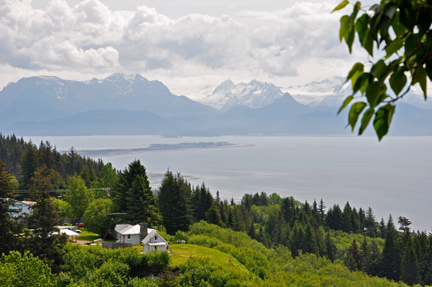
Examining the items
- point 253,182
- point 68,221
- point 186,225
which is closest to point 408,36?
point 186,225

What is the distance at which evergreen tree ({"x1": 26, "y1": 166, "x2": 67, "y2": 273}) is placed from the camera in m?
25.3

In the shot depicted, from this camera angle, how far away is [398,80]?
1.63 m

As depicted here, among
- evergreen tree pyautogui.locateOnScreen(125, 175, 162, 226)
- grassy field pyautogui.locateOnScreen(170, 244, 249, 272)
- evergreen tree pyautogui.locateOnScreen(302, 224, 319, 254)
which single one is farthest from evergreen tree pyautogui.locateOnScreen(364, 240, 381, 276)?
evergreen tree pyautogui.locateOnScreen(125, 175, 162, 226)

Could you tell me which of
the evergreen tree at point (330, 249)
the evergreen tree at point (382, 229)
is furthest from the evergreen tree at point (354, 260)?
the evergreen tree at point (382, 229)

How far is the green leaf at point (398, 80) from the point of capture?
161 cm

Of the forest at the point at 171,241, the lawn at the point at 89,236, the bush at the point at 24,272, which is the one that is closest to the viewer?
the bush at the point at 24,272

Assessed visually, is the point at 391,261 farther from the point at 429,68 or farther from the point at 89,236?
the point at 429,68

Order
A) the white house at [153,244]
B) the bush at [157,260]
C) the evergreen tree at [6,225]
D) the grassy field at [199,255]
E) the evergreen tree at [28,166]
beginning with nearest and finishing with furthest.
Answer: the evergreen tree at [6,225]
the bush at [157,260]
the grassy field at [199,255]
the white house at [153,244]
the evergreen tree at [28,166]

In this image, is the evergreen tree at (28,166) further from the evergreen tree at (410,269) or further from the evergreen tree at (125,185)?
the evergreen tree at (410,269)

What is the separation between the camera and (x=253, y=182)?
144750mm

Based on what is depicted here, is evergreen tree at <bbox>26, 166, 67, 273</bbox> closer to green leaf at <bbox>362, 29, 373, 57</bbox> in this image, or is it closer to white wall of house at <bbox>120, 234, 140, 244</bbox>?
white wall of house at <bbox>120, 234, 140, 244</bbox>

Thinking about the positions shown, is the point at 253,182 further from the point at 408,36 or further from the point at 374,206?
the point at 408,36

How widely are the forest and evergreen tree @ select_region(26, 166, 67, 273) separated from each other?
0.07 m

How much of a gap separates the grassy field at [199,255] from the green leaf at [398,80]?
28.0 m
